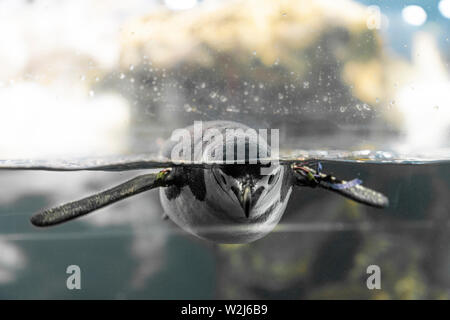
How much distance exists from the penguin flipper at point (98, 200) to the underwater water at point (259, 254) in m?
1.55

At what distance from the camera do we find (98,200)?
148 centimetres

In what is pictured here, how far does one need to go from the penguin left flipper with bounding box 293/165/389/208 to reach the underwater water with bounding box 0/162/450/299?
1327 mm

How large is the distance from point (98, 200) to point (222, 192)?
455 mm

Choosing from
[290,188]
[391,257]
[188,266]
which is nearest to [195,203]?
[290,188]

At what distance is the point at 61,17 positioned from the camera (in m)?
1.92

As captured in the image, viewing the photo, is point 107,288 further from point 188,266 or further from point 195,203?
point 195,203

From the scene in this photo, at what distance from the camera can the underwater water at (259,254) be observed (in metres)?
3.25
